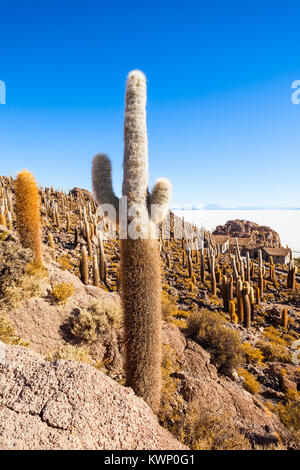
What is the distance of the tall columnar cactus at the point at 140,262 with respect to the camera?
4.61m

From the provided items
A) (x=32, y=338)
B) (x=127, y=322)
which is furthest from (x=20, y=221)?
(x=127, y=322)

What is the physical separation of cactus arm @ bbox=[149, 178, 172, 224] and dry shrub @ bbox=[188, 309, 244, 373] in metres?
6.13

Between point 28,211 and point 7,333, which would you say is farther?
point 28,211

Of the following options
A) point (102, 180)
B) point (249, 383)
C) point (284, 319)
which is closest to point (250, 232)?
point (284, 319)

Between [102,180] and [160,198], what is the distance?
1.33 meters

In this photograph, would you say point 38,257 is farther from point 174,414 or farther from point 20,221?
point 174,414

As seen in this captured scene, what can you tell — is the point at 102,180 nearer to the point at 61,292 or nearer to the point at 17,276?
the point at 17,276

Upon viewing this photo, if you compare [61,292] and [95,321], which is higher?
[61,292]

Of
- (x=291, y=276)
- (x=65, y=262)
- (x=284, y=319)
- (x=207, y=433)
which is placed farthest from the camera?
(x=291, y=276)

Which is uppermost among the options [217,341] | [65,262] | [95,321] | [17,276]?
[17,276]

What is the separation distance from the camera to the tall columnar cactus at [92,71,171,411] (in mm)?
4609

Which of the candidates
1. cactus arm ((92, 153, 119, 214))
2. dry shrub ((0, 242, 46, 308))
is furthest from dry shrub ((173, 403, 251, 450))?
dry shrub ((0, 242, 46, 308))

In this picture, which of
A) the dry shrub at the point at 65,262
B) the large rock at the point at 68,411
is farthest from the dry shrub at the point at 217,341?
the dry shrub at the point at 65,262

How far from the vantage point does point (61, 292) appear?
23.9 feet
